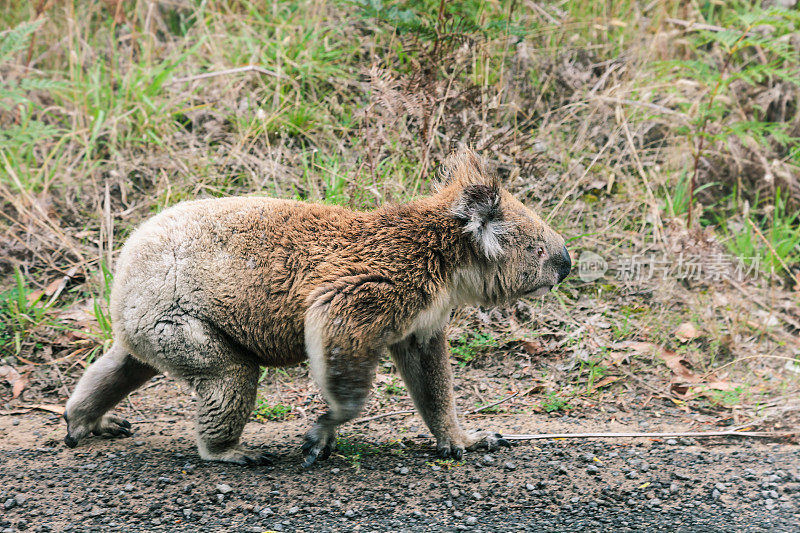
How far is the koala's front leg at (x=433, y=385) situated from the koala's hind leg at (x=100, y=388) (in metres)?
1.24

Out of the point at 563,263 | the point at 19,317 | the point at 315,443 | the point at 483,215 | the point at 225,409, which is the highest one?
the point at 483,215

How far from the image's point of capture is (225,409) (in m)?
3.24

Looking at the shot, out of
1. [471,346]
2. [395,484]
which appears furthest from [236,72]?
[395,484]

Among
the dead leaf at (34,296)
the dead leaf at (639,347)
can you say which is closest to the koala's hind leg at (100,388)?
the dead leaf at (34,296)

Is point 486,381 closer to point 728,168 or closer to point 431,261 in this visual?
point 431,261

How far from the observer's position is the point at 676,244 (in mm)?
5219

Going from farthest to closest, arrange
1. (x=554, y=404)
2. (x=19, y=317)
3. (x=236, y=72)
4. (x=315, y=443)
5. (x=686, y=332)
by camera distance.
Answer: (x=236, y=72) → (x=686, y=332) → (x=19, y=317) → (x=554, y=404) → (x=315, y=443)

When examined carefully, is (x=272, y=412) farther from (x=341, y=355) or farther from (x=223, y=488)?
(x=341, y=355)

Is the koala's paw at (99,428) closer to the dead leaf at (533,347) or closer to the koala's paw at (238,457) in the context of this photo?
the koala's paw at (238,457)

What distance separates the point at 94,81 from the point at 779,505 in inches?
217

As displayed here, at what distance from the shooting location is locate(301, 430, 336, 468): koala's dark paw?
10.9 ft

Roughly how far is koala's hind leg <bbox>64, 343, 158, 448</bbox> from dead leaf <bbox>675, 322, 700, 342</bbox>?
10.6 ft

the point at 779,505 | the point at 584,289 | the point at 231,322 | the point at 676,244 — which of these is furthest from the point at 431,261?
the point at 676,244

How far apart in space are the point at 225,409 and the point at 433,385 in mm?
976
